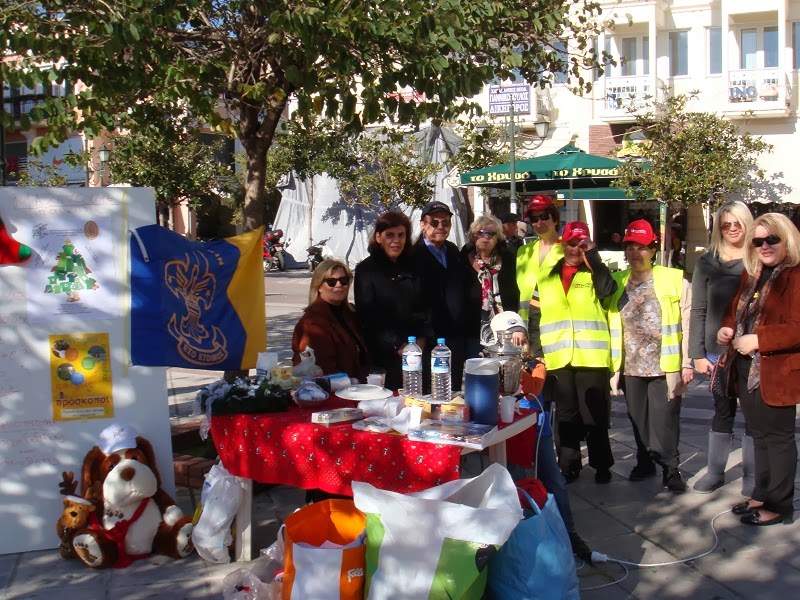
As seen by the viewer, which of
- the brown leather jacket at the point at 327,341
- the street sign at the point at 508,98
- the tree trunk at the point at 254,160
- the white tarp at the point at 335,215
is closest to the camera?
the brown leather jacket at the point at 327,341

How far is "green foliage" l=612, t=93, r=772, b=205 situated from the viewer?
20547 mm

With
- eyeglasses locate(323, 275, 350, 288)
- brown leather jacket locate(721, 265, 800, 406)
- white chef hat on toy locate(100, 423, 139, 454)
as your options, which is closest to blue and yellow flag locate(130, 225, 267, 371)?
white chef hat on toy locate(100, 423, 139, 454)

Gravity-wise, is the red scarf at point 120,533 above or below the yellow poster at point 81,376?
below

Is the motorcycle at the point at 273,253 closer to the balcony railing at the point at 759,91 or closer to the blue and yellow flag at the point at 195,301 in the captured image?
the balcony railing at the point at 759,91

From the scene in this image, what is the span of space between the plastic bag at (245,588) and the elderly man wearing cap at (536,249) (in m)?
2.80

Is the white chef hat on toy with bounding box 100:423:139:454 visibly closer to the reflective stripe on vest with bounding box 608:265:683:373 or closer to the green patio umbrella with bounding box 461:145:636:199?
the reflective stripe on vest with bounding box 608:265:683:373

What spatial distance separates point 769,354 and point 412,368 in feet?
6.77

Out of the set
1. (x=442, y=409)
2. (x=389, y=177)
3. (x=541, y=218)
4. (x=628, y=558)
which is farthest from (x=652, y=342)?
(x=389, y=177)

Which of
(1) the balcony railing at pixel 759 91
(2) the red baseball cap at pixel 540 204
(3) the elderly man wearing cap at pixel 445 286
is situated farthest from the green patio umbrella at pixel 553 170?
(3) the elderly man wearing cap at pixel 445 286

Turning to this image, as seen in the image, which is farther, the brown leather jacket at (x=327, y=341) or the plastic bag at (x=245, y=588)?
the brown leather jacket at (x=327, y=341)

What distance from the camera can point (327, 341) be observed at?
5168 millimetres

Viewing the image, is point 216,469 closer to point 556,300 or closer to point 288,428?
point 288,428

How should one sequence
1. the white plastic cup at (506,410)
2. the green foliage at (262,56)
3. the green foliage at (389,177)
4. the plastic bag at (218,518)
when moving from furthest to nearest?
the green foliage at (389,177)
the green foliage at (262,56)
the plastic bag at (218,518)
the white plastic cup at (506,410)

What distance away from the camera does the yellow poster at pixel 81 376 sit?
4.83 meters
